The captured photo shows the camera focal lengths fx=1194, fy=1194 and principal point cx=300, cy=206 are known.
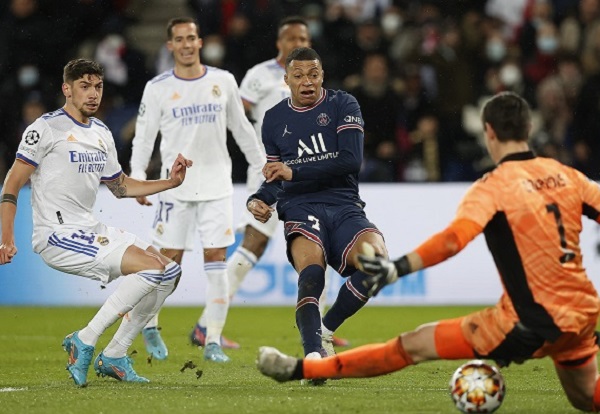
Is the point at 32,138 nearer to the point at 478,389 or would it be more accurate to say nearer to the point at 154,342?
the point at 154,342

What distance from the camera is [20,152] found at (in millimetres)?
7562

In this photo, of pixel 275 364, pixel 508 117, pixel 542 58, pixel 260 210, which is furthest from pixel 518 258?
pixel 542 58

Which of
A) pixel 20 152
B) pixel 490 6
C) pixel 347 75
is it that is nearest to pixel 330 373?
pixel 20 152

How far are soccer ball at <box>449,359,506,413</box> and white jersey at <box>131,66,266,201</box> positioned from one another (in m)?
4.12

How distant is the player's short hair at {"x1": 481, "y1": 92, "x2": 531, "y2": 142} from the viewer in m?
5.72

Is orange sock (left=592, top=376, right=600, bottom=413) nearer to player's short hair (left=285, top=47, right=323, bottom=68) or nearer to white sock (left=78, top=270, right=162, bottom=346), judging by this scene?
white sock (left=78, top=270, right=162, bottom=346)

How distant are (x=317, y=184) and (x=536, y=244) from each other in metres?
2.57

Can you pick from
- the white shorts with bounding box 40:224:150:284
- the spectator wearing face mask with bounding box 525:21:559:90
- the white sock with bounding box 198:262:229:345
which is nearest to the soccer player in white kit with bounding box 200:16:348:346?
the white sock with bounding box 198:262:229:345

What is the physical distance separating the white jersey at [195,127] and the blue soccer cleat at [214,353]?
4.14 ft

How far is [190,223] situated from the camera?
984 cm

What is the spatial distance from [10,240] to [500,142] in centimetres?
314

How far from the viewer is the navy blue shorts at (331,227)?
7.73 meters

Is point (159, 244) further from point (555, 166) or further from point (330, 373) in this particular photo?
point (555, 166)

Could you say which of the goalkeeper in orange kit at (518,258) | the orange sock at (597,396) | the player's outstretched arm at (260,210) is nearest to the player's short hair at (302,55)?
the player's outstretched arm at (260,210)
